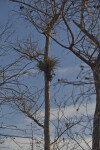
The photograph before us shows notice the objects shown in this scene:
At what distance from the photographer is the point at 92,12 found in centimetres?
368

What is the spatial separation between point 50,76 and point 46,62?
0.33 metres

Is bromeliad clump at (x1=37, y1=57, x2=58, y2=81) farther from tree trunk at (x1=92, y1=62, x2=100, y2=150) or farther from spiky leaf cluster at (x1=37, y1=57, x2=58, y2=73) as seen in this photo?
tree trunk at (x1=92, y1=62, x2=100, y2=150)

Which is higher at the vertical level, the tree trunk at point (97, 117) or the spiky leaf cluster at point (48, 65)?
the spiky leaf cluster at point (48, 65)

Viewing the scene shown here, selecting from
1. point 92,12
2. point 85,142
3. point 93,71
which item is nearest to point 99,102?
point 93,71

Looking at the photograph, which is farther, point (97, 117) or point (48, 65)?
point (48, 65)

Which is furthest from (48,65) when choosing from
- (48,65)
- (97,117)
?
(97,117)

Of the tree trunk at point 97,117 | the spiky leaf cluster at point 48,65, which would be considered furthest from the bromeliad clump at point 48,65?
the tree trunk at point 97,117

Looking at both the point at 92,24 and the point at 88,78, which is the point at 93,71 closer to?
the point at 88,78

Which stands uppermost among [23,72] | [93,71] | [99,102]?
[23,72]

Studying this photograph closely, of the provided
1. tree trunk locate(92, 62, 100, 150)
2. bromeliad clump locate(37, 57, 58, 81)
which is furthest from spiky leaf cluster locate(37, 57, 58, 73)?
tree trunk locate(92, 62, 100, 150)

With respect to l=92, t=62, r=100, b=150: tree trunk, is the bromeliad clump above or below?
above

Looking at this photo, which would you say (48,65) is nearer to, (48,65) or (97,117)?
(48,65)

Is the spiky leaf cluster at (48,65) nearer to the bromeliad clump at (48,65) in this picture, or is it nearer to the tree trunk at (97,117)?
the bromeliad clump at (48,65)

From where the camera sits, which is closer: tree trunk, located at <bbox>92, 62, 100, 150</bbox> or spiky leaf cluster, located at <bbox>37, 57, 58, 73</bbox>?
tree trunk, located at <bbox>92, 62, 100, 150</bbox>
